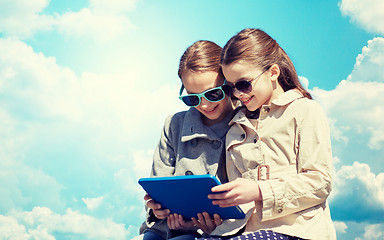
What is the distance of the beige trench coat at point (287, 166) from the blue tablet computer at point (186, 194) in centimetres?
14

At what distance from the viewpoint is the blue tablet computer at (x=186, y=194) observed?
256 centimetres

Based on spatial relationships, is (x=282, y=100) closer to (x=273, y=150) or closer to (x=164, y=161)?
(x=273, y=150)

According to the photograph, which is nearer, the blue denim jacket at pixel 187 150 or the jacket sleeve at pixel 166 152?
the blue denim jacket at pixel 187 150

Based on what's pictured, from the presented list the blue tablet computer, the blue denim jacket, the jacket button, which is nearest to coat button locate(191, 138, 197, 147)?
the blue denim jacket

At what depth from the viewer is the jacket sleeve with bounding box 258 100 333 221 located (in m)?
2.57

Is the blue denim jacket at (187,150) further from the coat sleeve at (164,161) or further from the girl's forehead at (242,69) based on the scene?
the girl's forehead at (242,69)

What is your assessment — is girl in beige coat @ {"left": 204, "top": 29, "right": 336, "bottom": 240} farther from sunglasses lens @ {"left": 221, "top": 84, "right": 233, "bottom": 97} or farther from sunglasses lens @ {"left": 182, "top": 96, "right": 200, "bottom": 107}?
sunglasses lens @ {"left": 182, "top": 96, "right": 200, "bottom": 107}

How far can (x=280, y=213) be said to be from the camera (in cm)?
258

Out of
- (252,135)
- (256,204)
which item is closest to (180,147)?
(252,135)

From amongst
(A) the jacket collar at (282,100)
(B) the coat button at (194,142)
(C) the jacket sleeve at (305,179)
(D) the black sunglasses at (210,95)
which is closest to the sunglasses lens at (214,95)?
(D) the black sunglasses at (210,95)

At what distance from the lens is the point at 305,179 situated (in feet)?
8.54

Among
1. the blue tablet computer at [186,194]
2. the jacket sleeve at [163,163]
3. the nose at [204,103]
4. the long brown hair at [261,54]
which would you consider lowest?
the blue tablet computer at [186,194]

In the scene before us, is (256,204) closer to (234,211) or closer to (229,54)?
(234,211)

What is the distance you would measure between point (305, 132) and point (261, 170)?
15.1 inches
